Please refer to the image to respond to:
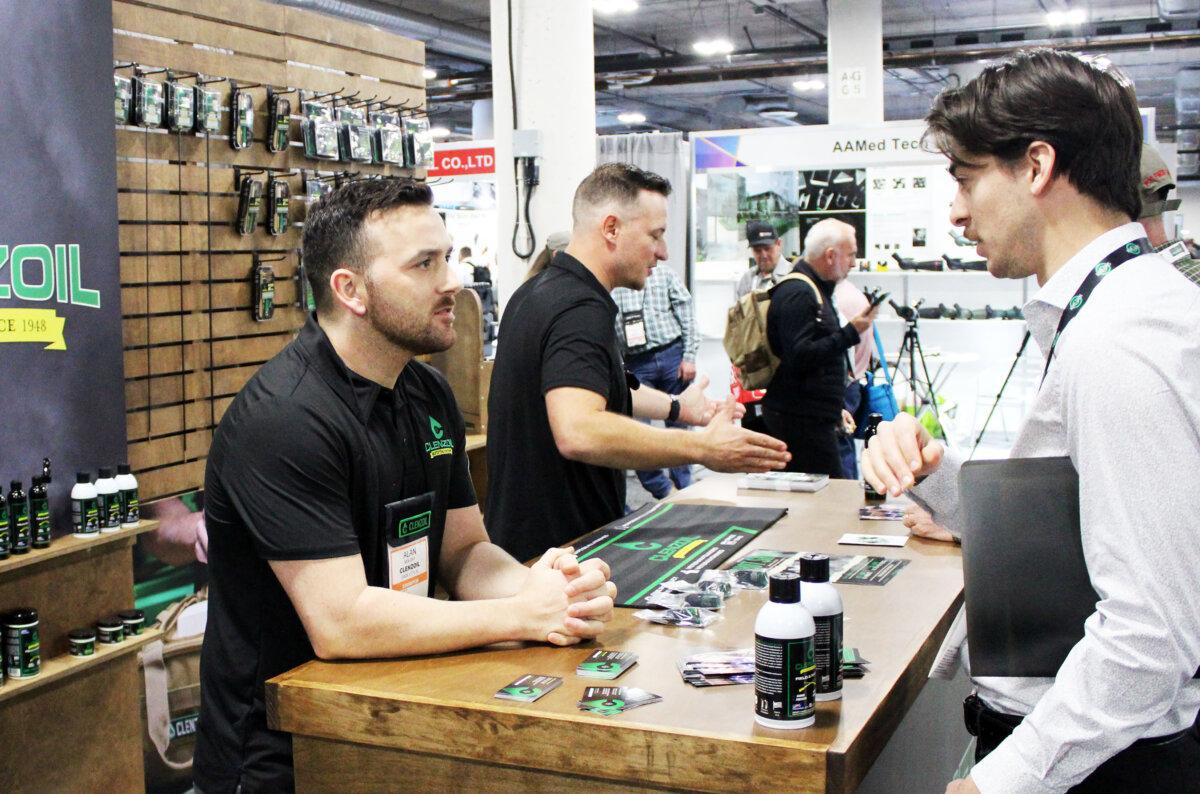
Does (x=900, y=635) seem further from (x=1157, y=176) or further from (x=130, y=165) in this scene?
(x=130, y=165)

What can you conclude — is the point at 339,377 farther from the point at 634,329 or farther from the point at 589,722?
the point at 634,329

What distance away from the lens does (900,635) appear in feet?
6.59

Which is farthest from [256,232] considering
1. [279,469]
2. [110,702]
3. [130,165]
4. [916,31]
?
[916,31]

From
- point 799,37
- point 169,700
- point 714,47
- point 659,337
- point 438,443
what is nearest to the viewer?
point 438,443

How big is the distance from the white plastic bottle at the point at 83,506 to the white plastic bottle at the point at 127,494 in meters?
0.09

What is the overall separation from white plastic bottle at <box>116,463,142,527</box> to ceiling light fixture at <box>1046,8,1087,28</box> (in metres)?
11.5

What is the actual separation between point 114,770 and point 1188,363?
337 centimetres

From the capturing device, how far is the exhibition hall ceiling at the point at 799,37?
13172mm

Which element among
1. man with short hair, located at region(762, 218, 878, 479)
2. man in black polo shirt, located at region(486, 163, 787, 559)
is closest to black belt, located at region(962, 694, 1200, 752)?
man in black polo shirt, located at region(486, 163, 787, 559)

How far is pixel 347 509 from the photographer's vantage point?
1992 mm

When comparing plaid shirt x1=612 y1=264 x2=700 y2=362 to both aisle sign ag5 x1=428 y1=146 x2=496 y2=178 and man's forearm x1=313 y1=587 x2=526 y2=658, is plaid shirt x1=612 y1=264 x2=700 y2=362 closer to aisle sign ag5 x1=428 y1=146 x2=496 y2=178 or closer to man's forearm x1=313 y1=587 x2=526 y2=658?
aisle sign ag5 x1=428 y1=146 x2=496 y2=178

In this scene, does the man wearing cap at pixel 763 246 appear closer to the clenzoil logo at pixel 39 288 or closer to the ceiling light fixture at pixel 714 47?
the clenzoil logo at pixel 39 288

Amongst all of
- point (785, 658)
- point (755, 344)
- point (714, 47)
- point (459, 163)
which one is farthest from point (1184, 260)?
point (714, 47)

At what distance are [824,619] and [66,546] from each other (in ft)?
7.81
